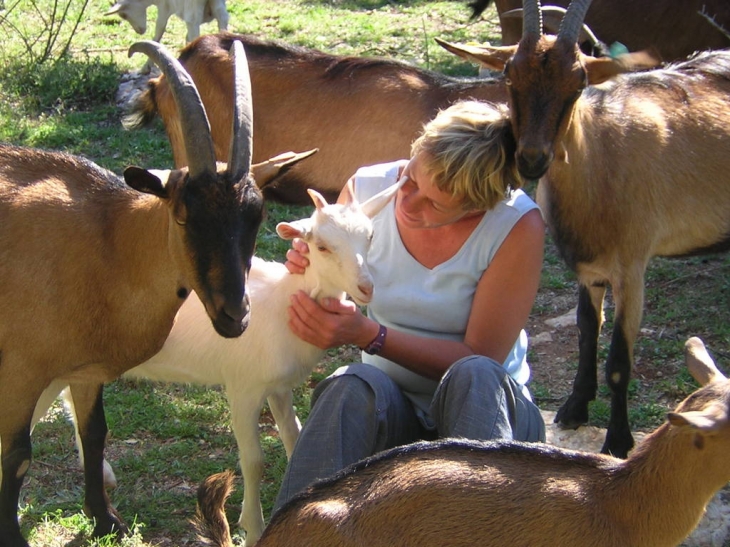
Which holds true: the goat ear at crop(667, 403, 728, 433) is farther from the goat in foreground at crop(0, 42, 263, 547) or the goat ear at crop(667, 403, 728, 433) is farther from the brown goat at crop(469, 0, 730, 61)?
the brown goat at crop(469, 0, 730, 61)

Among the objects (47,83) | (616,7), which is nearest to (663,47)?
(616,7)

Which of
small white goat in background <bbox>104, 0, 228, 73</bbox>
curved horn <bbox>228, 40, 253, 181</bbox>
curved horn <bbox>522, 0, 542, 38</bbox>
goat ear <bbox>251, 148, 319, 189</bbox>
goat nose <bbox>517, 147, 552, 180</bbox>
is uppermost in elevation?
curved horn <bbox>522, 0, 542, 38</bbox>

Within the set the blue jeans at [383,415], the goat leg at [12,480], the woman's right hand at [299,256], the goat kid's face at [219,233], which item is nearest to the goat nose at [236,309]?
the goat kid's face at [219,233]

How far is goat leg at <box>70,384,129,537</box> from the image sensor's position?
3.84 meters

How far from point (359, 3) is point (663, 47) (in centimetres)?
428

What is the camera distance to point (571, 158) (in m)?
4.59

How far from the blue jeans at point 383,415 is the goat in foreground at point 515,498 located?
0.45 meters

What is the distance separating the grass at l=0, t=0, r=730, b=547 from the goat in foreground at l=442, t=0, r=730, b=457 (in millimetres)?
481

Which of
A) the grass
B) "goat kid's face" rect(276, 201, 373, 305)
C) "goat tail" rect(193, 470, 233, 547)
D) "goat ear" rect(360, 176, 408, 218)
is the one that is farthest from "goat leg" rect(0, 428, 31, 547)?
"goat ear" rect(360, 176, 408, 218)

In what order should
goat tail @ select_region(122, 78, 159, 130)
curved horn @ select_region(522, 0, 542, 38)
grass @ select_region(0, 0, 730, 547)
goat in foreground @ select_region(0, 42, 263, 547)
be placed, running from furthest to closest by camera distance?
goat tail @ select_region(122, 78, 159, 130)
curved horn @ select_region(522, 0, 542, 38)
grass @ select_region(0, 0, 730, 547)
goat in foreground @ select_region(0, 42, 263, 547)

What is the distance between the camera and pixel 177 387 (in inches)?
200

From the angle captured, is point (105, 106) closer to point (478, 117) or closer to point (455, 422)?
point (478, 117)

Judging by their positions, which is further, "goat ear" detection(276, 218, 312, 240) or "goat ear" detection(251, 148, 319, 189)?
"goat ear" detection(276, 218, 312, 240)

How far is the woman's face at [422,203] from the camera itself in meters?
3.44
